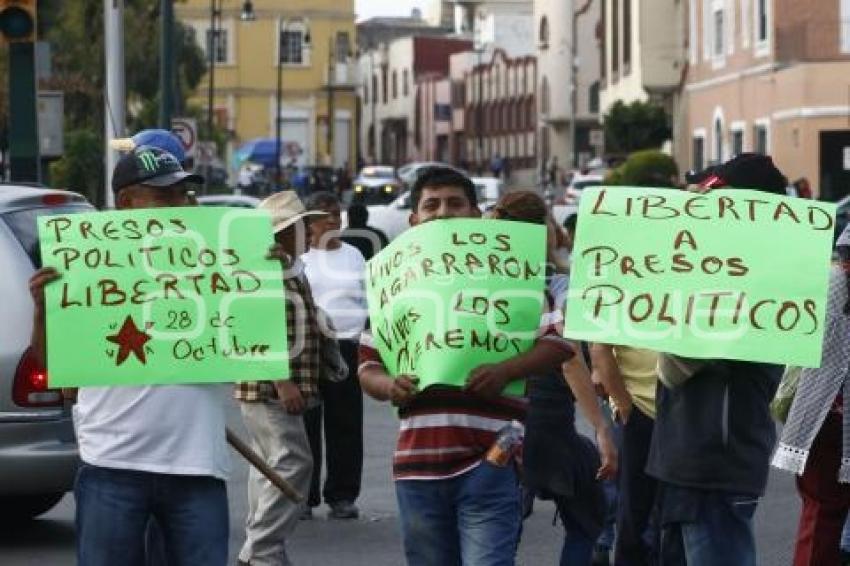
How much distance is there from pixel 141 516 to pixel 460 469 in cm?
100

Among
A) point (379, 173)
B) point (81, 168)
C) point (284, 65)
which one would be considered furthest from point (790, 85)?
point (284, 65)

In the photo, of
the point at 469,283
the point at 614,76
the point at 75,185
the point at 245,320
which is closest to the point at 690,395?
the point at 469,283

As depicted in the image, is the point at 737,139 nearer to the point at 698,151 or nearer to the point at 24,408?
the point at 698,151

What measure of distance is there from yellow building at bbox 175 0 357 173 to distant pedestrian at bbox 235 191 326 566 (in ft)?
301

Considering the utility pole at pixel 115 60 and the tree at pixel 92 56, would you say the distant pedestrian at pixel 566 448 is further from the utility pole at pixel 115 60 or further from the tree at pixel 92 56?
the tree at pixel 92 56

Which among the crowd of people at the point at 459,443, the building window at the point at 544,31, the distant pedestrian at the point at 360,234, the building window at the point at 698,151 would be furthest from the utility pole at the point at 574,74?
the crowd of people at the point at 459,443

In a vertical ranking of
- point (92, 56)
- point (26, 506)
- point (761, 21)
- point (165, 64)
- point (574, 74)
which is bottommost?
point (26, 506)

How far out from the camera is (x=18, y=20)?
17719 mm

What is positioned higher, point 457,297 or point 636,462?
point 457,297

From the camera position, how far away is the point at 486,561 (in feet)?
23.3

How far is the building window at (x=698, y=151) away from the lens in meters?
60.5

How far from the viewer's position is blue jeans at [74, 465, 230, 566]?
685cm

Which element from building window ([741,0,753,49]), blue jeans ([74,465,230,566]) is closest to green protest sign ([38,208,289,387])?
blue jeans ([74,465,230,566])

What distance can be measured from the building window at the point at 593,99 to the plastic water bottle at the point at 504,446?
84.7 meters
